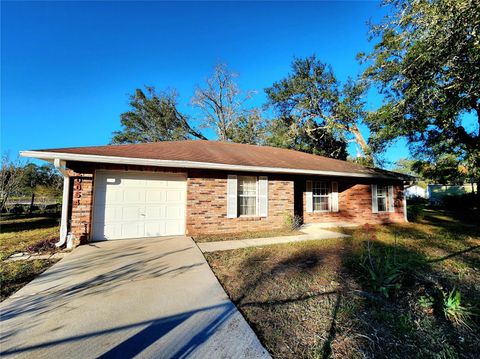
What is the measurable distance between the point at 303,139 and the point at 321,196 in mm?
11175

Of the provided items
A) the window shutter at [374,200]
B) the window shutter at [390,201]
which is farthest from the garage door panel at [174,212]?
the window shutter at [390,201]

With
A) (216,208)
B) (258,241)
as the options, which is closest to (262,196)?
(216,208)

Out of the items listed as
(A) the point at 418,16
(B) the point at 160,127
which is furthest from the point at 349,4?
(B) the point at 160,127

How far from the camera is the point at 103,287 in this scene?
3.59 metres

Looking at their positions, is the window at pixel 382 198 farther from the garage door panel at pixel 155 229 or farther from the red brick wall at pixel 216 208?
the garage door panel at pixel 155 229

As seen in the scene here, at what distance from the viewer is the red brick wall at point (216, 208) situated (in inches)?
291

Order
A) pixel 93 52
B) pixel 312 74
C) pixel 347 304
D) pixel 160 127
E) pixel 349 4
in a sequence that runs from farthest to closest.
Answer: pixel 160 127 < pixel 312 74 < pixel 93 52 < pixel 349 4 < pixel 347 304

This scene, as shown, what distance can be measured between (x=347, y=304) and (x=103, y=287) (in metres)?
3.82

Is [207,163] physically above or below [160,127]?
below

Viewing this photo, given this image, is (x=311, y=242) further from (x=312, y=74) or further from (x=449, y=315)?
(x=312, y=74)

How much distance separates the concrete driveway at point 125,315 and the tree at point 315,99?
17.9m

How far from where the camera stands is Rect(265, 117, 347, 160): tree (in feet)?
62.8

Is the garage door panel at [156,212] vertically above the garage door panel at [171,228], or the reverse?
the garage door panel at [156,212]

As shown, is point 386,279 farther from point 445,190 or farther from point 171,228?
point 445,190
